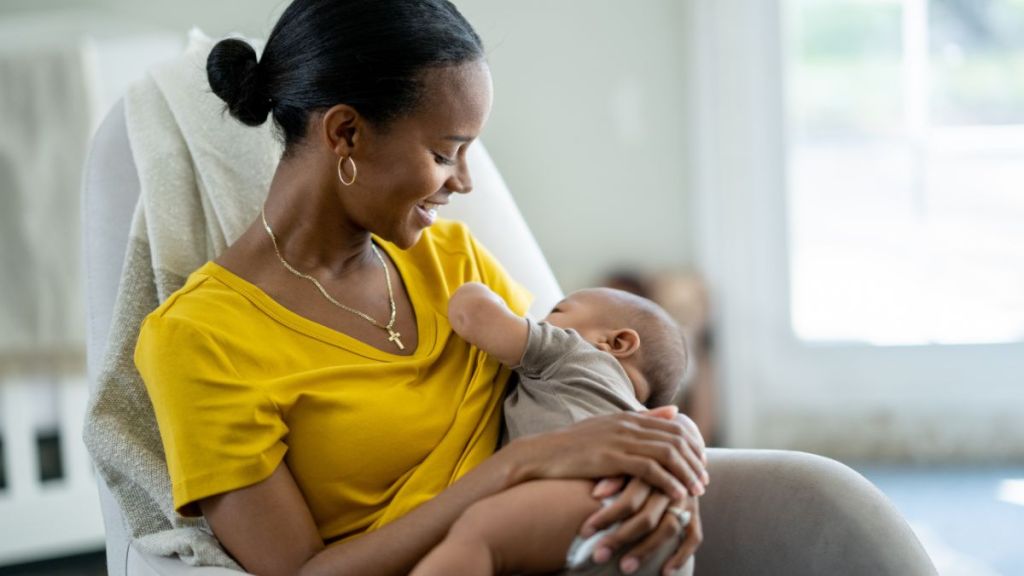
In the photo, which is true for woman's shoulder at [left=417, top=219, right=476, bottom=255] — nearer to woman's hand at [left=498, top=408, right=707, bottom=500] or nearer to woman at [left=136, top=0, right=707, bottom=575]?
woman at [left=136, top=0, right=707, bottom=575]

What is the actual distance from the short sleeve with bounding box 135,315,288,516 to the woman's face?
0.24 meters

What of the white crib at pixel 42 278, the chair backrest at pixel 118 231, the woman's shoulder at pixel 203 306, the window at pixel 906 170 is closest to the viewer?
the woman's shoulder at pixel 203 306

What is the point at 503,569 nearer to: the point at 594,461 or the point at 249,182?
the point at 594,461

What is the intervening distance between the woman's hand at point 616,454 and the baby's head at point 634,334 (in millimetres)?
152


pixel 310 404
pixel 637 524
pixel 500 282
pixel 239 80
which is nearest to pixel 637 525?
pixel 637 524

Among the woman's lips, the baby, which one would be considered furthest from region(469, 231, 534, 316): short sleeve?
the woman's lips

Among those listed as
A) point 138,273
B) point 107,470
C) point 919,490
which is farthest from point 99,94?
point 919,490

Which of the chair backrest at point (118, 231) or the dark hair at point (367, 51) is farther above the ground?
the dark hair at point (367, 51)

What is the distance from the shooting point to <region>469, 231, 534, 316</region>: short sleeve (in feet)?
5.13

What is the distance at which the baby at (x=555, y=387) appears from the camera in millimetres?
1153

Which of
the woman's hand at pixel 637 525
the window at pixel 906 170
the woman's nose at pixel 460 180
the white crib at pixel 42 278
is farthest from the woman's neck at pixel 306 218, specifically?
the window at pixel 906 170

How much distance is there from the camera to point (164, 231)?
1483 millimetres

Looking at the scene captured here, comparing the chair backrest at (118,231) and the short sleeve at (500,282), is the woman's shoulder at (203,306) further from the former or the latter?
the short sleeve at (500,282)

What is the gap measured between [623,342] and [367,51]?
1.46 feet
